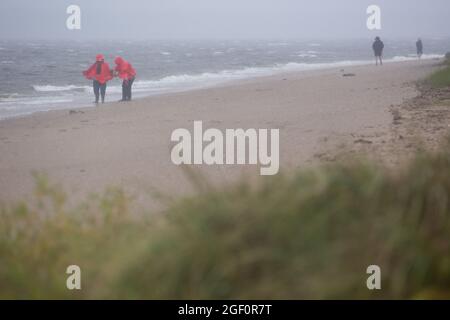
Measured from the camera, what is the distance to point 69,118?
12.6m

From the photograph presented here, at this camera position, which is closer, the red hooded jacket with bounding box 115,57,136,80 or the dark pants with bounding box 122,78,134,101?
the red hooded jacket with bounding box 115,57,136,80

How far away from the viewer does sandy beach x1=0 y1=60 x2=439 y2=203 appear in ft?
21.9

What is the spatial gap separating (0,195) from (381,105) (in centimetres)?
804

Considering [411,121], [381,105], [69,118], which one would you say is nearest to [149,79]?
[69,118]

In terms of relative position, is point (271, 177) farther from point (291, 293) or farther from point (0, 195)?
point (0, 195)

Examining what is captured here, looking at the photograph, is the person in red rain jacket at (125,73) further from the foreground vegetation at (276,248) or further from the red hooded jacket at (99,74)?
the foreground vegetation at (276,248)

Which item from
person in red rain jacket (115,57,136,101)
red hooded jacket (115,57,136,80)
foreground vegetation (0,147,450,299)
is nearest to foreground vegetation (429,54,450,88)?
red hooded jacket (115,57,136,80)

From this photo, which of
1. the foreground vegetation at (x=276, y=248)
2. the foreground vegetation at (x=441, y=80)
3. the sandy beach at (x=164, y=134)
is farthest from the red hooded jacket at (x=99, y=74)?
the foreground vegetation at (x=276, y=248)

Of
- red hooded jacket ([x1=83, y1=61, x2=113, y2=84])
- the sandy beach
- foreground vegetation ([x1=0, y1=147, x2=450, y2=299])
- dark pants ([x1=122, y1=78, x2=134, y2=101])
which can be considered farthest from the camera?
dark pants ([x1=122, y1=78, x2=134, y2=101])

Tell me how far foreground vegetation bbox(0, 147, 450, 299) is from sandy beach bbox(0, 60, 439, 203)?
1184mm

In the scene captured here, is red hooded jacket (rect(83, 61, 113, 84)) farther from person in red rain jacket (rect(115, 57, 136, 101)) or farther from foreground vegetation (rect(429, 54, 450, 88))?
foreground vegetation (rect(429, 54, 450, 88))

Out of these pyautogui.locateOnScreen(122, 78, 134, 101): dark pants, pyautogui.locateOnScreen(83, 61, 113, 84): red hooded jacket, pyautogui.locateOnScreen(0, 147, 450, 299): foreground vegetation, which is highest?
pyautogui.locateOnScreen(83, 61, 113, 84): red hooded jacket

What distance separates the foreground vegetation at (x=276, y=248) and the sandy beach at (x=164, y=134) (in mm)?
1184

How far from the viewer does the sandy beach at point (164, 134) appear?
6676 mm
